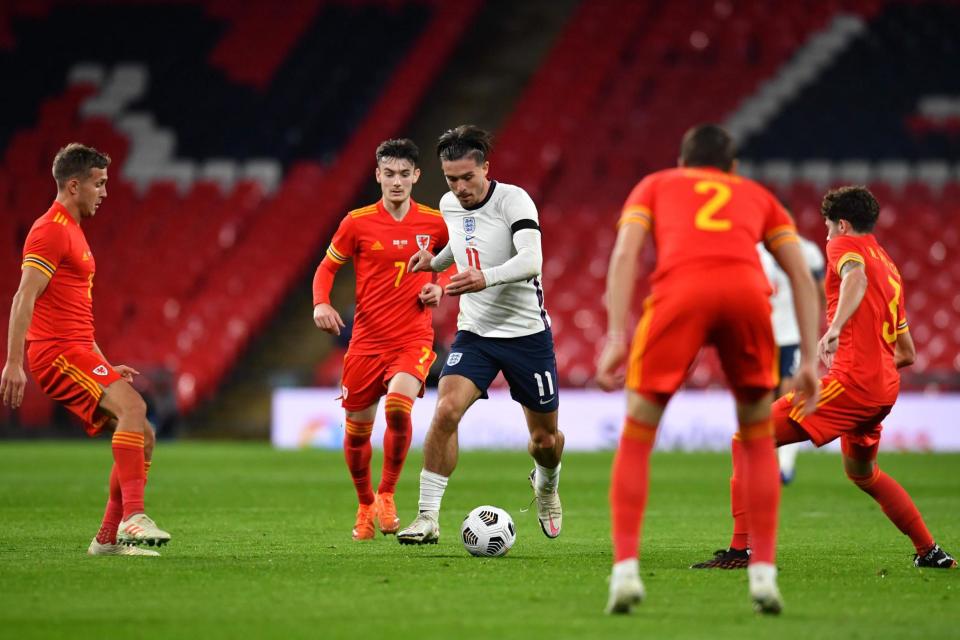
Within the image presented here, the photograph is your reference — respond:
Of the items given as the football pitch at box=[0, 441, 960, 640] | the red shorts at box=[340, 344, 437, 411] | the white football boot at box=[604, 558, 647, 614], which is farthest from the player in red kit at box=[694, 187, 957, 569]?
the red shorts at box=[340, 344, 437, 411]

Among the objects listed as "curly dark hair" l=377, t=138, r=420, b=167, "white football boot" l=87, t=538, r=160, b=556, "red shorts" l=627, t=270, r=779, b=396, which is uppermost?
"curly dark hair" l=377, t=138, r=420, b=167

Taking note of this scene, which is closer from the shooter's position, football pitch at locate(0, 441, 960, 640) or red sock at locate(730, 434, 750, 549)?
football pitch at locate(0, 441, 960, 640)

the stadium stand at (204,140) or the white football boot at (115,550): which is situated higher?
the stadium stand at (204,140)

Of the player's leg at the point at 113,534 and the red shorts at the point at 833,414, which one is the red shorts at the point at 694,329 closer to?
the red shorts at the point at 833,414

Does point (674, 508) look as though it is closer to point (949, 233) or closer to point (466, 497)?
point (466, 497)

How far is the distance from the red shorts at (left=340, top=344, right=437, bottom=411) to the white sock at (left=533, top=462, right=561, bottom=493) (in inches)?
44.1

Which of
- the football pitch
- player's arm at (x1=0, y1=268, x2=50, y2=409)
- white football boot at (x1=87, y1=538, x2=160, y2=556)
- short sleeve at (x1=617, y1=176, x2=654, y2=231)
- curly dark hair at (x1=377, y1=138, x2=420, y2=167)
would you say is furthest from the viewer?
curly dark hair at (x1=377, y1=138, x2=420, y2=167)

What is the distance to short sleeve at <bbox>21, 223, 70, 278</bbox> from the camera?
7656mm

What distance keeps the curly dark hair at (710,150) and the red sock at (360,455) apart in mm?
4149

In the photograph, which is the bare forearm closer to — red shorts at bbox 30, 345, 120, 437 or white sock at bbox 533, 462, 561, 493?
red shorts at bbox 30, 345, 120, 437

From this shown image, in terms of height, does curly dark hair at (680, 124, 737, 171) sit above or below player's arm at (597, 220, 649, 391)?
above

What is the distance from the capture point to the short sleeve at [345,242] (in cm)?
958

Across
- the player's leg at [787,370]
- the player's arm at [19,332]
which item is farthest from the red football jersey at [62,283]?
the player's leg at [787,370]

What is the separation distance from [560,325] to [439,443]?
570 inches
